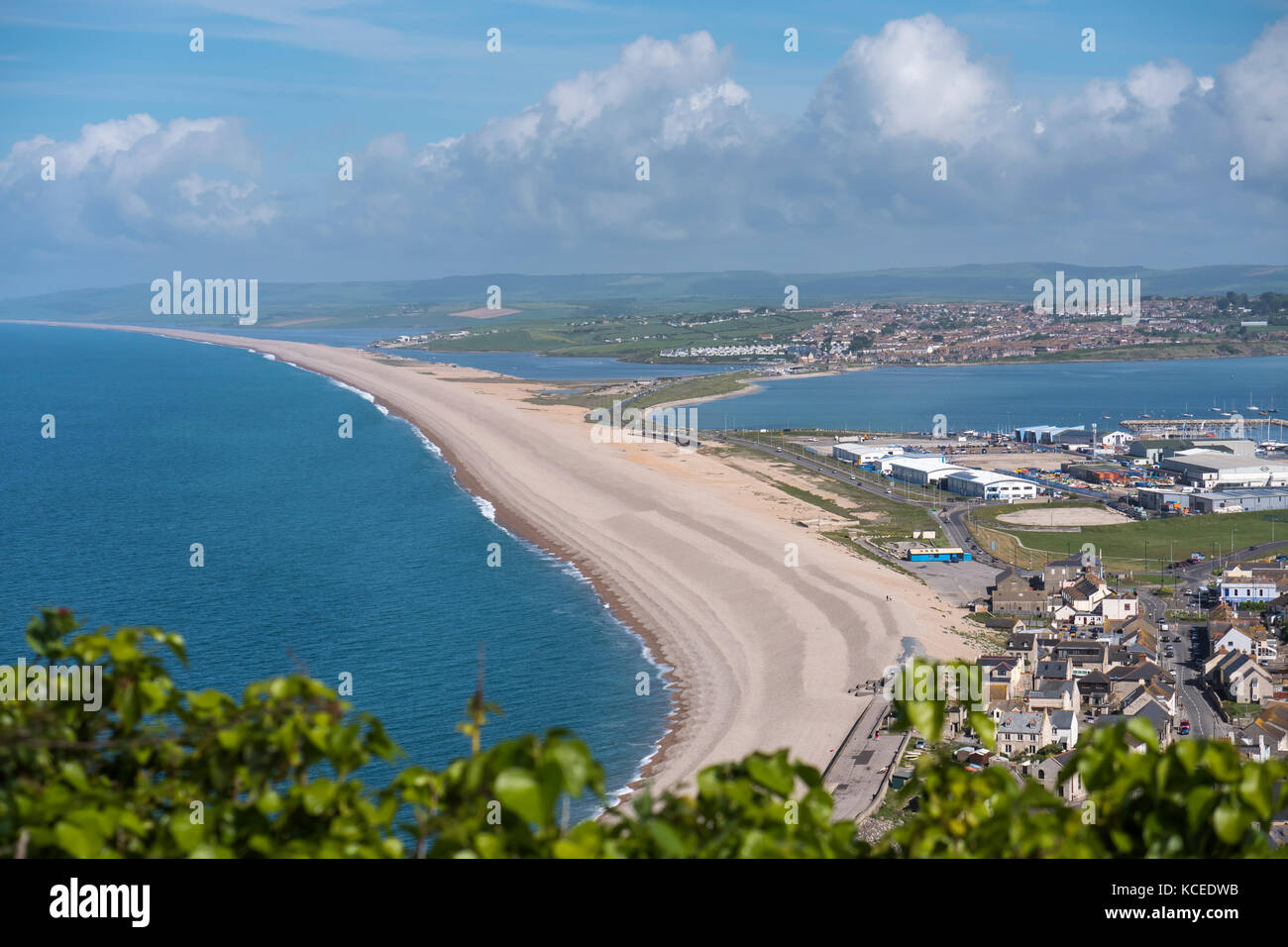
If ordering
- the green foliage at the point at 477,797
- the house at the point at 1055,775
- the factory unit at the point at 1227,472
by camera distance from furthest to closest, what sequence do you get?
A: 1. the factory unit at the point at 1227,472
2. the house at the point at 1055,775
3. the green foliage at the point at 477,797

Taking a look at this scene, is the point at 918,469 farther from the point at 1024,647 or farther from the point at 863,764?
the point at 863,764

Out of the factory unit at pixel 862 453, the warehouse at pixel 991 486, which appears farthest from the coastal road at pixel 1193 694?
the factory unit at pixel 862 453

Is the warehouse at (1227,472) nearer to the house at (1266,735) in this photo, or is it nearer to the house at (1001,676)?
the house at (1001,676)

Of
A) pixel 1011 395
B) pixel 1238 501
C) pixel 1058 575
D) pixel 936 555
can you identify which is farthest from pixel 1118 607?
pixel 1011 395
